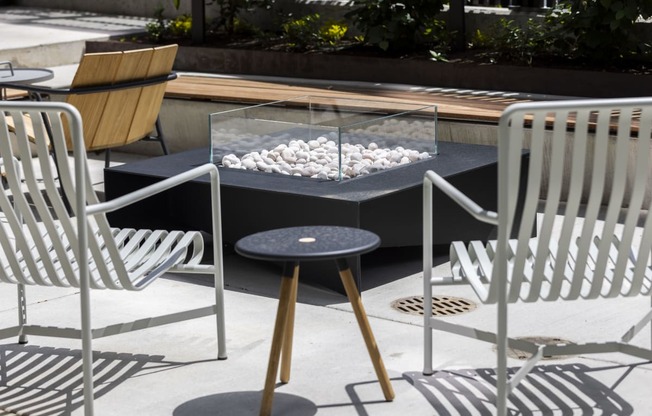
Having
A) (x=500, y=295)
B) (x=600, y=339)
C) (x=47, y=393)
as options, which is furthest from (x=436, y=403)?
(x=47, y=393)

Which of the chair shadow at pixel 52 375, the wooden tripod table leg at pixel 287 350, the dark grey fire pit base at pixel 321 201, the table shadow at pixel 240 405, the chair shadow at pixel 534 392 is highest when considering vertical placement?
the dark grey fire pit base at pixel 321 201

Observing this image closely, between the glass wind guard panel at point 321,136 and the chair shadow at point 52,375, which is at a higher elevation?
the glass wind guard panel at point 321,136

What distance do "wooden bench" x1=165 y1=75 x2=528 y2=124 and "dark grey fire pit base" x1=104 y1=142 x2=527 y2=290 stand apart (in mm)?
1170

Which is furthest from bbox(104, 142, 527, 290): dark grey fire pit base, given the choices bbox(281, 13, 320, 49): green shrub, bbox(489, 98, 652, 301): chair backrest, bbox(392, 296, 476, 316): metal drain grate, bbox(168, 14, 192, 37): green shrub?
bbox(168, 14, 192, 37): green shrub

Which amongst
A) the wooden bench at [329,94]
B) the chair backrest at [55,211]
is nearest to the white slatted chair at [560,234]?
the chair backrest at [55,211]

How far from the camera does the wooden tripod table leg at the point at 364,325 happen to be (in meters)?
3.72

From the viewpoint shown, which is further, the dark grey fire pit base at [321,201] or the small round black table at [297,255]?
the dark grey fire pit base at [321,201]

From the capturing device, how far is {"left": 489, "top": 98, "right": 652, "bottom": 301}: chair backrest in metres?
3.25

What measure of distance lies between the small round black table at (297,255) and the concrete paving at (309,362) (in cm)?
17

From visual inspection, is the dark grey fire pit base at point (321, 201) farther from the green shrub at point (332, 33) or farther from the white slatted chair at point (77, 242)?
the green shrub at point (332, 33)

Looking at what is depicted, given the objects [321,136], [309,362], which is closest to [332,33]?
[321,136]

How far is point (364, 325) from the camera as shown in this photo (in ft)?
12.3

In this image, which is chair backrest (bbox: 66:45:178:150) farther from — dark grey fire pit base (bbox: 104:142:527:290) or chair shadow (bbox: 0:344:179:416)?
chair shadow (bbox: 0:344:179:416)

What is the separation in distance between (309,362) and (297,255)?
0.86 m
